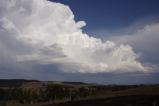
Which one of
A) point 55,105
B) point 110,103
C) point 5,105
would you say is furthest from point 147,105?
point 5,105

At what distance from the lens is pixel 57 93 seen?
5162 inches

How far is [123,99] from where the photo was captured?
61.1m

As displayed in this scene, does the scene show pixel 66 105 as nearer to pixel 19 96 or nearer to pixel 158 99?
pixel 158 99

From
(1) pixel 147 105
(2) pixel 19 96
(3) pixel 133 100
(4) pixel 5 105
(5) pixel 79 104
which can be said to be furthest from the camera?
(2) pixel 19 96

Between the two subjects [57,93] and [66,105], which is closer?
[66,105]

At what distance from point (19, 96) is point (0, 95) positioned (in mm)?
8303

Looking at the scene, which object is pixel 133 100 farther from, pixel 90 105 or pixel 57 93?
pixel 57 93

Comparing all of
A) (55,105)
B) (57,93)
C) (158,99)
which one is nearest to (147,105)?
(158,99)

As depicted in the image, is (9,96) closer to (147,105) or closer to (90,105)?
(90,105)

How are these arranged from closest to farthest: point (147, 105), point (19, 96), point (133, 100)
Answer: point (147, 105)
point (133, 100)
point (19, 96)

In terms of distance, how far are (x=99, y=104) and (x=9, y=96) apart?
77575 mm

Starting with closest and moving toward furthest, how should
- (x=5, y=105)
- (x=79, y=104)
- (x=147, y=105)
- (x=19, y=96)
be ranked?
1. (x=147, y=105)
2. (x=79, y=104)
3. (x=5, y=105)
4. (x=19, y=96)

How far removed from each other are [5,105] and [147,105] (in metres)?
37.9

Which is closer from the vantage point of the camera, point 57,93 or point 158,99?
point 158,99
